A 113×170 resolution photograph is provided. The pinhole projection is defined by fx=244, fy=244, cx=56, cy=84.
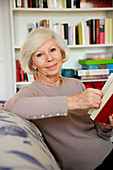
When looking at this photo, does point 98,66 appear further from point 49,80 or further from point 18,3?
point 49,80

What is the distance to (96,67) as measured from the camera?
117 inches

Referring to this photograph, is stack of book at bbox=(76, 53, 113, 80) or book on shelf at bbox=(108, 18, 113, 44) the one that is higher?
book on shelf at bbox=(108, 18, 113, 44)

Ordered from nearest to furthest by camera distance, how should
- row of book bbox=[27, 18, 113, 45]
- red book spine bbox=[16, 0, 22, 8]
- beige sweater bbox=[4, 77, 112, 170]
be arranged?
beige sweater bbox=[4, 77, 112, 170] → red book spine bbox=[16, 0, 22, 8] → row of book bbox=[27, 18, 113, 45]

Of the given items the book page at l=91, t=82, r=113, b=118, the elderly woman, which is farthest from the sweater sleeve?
the book page at l=91, t=82, r=113, b=118

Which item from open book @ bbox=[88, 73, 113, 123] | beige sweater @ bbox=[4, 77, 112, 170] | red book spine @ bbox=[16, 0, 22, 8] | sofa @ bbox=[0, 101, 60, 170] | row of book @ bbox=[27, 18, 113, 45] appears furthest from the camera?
row of book @ bbox=[27, 18, 113, 45]

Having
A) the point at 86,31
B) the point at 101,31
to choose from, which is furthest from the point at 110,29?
the point at 86,31

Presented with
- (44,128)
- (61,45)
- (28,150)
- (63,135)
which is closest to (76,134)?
(63,135)

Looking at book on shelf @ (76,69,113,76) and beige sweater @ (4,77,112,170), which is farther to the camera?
book on shelf @ (76,69,113,76)

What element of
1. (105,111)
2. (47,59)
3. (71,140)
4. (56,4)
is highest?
(56,4)

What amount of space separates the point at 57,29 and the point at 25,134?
2.36 m

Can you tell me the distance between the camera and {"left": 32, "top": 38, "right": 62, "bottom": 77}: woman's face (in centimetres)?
143

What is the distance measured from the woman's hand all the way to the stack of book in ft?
6.56

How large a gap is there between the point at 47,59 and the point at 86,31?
5.42ft

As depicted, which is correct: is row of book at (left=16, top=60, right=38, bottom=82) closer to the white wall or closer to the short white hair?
the white wall
